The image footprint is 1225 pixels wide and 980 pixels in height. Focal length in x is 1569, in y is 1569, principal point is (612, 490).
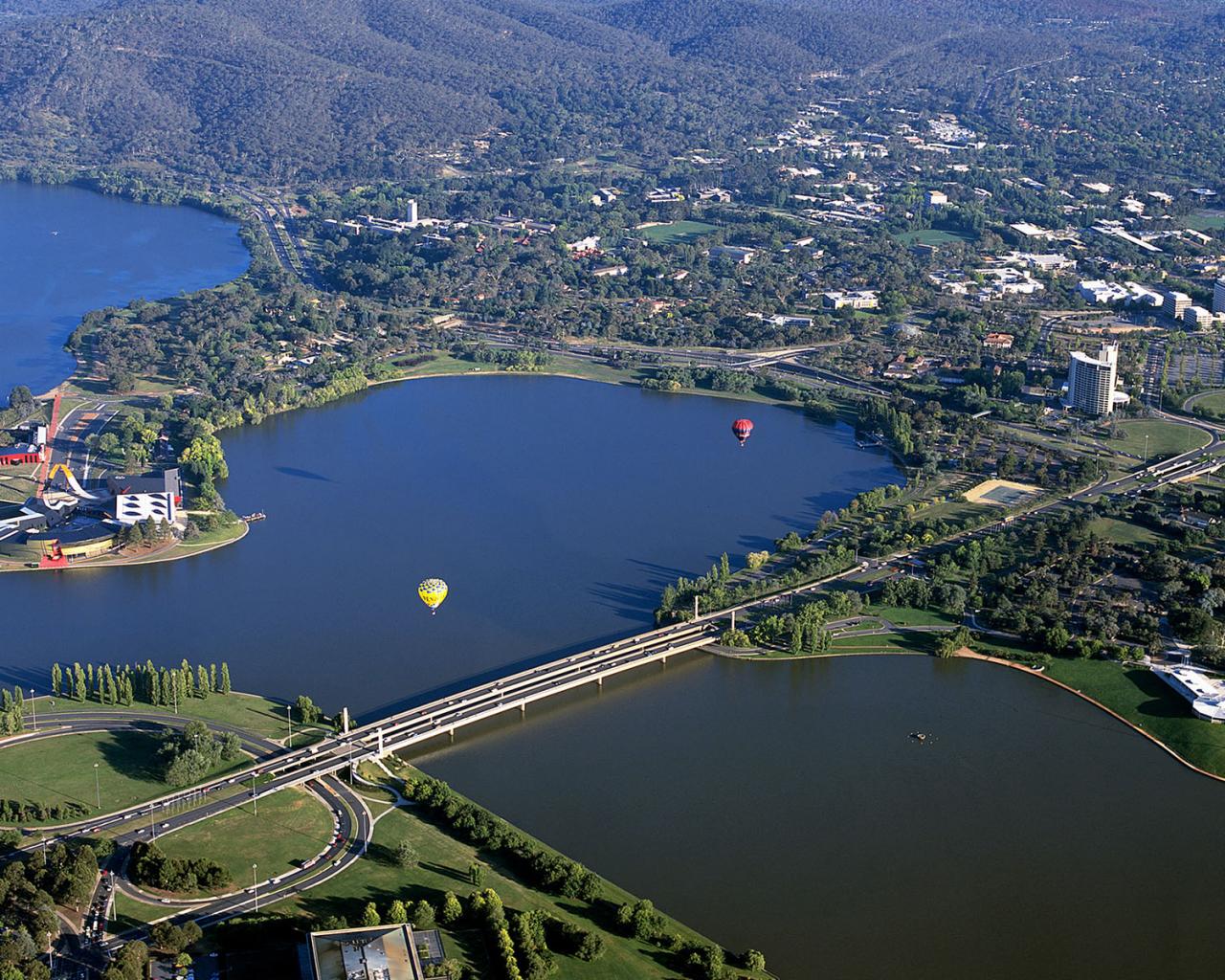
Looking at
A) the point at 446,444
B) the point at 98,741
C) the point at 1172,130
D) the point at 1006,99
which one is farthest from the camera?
the point at 1006,99

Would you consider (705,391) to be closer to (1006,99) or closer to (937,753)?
(937,753)

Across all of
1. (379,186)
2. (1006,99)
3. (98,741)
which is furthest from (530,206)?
(98,741)

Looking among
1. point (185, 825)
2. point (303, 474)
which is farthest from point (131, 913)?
point (303, 474)

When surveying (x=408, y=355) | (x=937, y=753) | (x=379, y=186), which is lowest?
(x=937, y=753)

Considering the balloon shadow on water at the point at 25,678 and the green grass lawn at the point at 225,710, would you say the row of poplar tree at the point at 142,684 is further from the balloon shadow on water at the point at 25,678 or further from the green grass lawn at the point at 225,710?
the balloon shadow on water at the point at 25,678

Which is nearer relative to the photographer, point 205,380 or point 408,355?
point 205,380

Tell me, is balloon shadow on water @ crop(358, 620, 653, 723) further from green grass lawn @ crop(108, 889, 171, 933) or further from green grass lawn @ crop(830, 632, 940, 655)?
green grass lawn @ crop(108, 889, 171, 933)

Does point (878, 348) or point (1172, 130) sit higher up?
point (1172, 130)

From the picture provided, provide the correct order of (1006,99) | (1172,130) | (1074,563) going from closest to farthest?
(1074,563), (1172,130), (1006,99)
